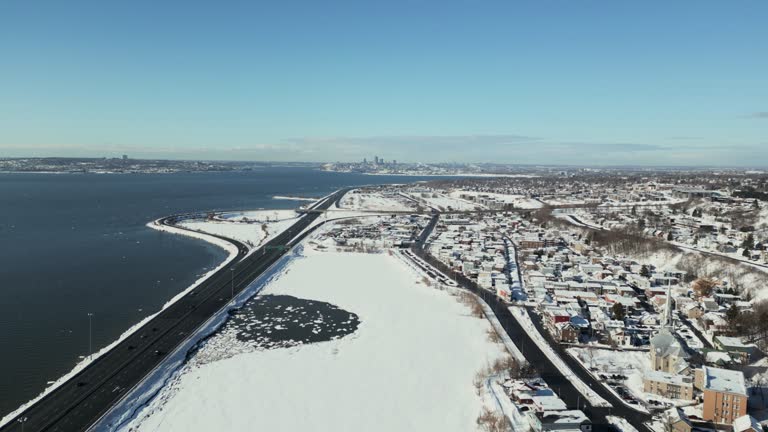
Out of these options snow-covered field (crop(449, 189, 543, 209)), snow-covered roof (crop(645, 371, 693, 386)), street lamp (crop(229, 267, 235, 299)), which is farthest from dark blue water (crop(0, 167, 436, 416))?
snow-covered field (crop(449, 189, 543, 209))

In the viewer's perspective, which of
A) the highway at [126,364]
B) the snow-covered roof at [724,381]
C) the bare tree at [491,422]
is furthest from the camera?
the snow-covered roof at [724,381]

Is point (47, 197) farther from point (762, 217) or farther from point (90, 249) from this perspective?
point (762, 217)

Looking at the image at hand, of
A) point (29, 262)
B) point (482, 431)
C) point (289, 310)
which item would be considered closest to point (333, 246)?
point (289, 310)

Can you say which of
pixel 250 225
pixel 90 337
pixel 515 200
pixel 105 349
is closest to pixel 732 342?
pixel 105 349

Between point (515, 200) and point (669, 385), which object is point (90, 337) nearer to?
point (669, 385)

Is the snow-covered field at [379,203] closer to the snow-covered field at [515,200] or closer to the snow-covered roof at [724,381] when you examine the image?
the snow-covered field at [515,200]

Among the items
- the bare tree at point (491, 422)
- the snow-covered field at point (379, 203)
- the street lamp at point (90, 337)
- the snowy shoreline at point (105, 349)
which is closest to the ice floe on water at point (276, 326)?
the snowy shoreline at point (105, 349)

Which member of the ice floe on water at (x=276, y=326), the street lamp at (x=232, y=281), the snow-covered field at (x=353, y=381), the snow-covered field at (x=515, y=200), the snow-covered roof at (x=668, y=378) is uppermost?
the snow-covered field at (x=515, y=200)

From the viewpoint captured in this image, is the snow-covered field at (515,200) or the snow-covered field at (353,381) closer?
the snow-covered field at (353,381)
